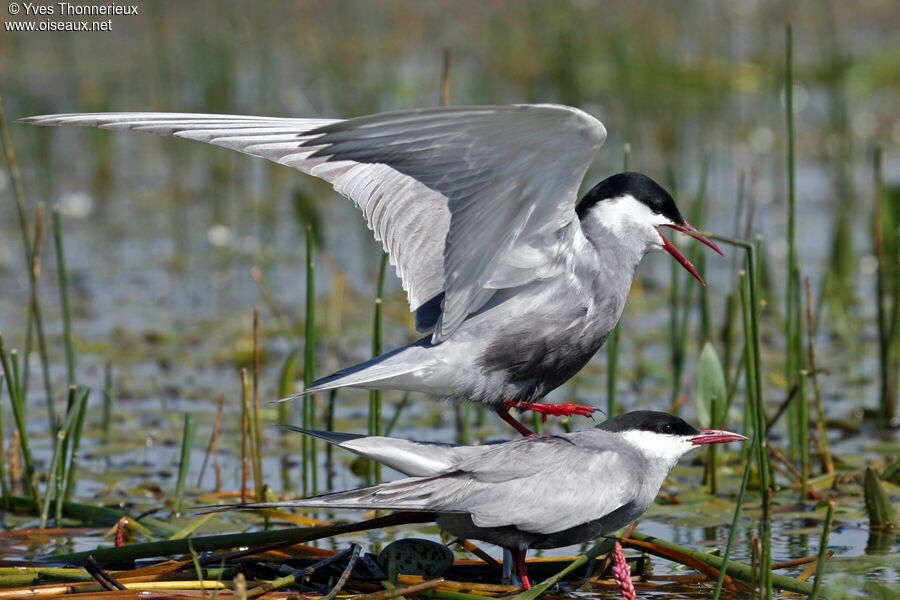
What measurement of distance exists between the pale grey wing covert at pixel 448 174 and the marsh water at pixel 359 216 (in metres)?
1.14

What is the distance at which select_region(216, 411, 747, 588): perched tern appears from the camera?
3.54 m

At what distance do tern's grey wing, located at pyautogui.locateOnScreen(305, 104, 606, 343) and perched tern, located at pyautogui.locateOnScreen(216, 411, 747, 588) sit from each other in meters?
0.40

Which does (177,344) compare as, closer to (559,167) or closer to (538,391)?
(538,391)

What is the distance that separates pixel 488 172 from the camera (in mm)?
3551

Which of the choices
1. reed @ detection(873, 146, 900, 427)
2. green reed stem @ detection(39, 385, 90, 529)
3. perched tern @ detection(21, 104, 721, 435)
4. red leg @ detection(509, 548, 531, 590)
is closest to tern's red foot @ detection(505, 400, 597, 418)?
perched tern @ detection(21, 104, 721, 435)

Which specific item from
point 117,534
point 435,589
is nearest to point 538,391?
point 435,589

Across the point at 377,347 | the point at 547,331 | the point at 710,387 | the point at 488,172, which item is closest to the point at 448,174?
the point at 488,172

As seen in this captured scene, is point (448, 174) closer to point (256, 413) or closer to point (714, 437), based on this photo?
point (714, 437)

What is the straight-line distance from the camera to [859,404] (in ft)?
20.1

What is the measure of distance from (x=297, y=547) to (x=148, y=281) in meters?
4.38

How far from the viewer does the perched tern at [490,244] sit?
3529 millimetres

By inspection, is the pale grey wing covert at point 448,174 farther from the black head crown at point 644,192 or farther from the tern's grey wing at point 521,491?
the tern's grey wing at point 521,491

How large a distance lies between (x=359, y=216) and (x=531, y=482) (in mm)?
5866

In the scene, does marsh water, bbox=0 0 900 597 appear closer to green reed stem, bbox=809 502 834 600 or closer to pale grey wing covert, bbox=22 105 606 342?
green reed stem, bbox=809 502 834 600
